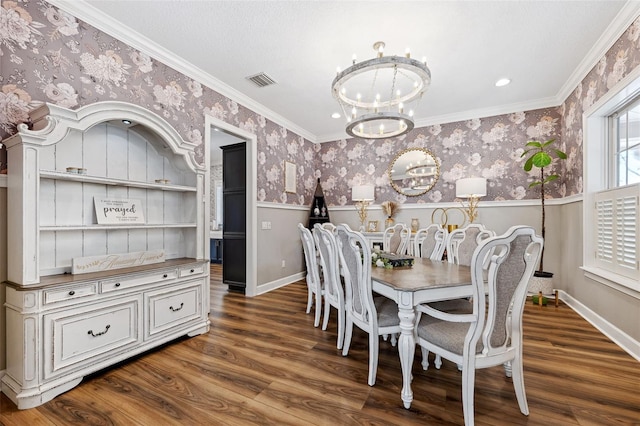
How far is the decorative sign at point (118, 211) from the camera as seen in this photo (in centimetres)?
229

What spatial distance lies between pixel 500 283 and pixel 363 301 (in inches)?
34.1

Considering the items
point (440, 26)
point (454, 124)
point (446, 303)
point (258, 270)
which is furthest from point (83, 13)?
point (454, 124)

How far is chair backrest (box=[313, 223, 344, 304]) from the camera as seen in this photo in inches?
95.2

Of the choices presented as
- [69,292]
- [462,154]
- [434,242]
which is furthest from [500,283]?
[462,154]

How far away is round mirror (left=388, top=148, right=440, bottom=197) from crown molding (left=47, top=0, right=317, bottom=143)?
253 cm

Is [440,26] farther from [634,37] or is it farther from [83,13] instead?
[83,13]

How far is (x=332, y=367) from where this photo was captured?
6.98 ft

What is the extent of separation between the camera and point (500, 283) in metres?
1.44

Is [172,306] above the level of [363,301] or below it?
below

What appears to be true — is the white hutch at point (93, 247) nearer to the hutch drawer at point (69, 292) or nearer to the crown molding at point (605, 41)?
the hutch drawer at point (69, 292)

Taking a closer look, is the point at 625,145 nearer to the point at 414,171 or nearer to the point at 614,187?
the point at 614,187

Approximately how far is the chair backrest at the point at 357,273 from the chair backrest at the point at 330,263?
0.17m

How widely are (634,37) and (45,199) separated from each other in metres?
4.66

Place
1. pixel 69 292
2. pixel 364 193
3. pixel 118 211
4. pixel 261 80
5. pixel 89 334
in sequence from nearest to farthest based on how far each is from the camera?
pixel 69 292 → pixel 89 334 → pixel 118 211 → pixel 261 80 → pixel 364 193
